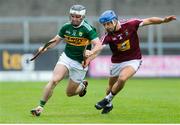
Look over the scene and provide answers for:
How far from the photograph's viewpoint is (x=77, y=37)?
588 inches

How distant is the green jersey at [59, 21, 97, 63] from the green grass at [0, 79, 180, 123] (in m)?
1.22

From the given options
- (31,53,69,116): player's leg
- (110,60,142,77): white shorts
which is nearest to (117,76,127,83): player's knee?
(110,60,142,77): white shorts

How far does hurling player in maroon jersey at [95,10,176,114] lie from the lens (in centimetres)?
1477

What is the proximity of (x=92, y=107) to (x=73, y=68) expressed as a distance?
177 centimetres

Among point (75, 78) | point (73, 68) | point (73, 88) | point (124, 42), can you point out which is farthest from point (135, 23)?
point (73, 88)

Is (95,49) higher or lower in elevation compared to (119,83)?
higher

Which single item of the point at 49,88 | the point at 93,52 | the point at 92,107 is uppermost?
the point at 93,52

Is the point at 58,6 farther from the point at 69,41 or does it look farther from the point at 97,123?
the point at 97,123

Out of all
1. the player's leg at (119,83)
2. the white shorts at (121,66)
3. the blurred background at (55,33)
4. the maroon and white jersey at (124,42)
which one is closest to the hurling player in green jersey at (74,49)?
the maroon and white jersey at (124,42)

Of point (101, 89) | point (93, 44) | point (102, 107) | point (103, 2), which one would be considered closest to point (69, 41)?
point (93, 44)

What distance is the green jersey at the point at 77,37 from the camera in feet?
48.7

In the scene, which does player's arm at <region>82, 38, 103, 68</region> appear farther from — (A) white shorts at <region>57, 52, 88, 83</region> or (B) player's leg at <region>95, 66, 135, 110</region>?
(B) player's leg at <region>95, 66, 135, 110</region>

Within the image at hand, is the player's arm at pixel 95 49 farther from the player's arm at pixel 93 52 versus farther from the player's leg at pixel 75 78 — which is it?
the player's leg at pixel 75 78

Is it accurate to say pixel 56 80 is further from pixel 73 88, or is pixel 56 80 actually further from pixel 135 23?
pixel 135 23
